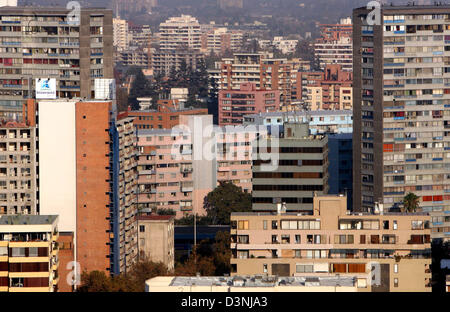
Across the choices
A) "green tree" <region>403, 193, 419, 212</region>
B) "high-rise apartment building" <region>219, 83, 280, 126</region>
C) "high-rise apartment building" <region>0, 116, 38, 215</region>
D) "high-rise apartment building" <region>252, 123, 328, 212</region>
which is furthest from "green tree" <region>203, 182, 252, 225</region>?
"high-rise apartment building" <region>219, 83, 280, 126</region>

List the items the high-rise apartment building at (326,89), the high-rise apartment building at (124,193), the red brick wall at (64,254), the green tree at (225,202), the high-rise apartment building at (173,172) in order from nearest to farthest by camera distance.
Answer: the red brick wall at (64,254), the high-rise apartment building at (124,193), the green tree at (225,202), the high-rise apartment building at (173,172), the high-rise apartment building at (326,89)

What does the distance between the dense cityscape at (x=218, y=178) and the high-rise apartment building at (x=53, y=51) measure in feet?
0.36

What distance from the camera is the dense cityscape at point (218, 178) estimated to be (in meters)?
48.0

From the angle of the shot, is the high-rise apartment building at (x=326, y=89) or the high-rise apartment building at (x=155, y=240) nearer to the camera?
the high-rise apartment building at (x=155, y=240)

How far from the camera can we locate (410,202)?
7200cm

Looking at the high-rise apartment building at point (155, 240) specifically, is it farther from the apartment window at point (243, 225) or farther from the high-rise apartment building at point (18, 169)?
the apartment window at point (243, 225)

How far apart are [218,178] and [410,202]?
2776cm

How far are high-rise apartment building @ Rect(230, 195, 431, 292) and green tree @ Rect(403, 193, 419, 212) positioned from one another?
74.2 feet

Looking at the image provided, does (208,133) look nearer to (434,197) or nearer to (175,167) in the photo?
(175,167)

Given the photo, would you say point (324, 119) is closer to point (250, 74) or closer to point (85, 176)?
point (250, 74)

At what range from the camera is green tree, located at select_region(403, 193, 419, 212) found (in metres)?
71.6

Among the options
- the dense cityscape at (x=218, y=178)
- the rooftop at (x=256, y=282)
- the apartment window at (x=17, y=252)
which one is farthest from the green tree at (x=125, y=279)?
the rooftop at (x=256, y=282)

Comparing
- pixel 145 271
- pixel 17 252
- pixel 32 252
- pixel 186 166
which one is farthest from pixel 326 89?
pixel 17 252

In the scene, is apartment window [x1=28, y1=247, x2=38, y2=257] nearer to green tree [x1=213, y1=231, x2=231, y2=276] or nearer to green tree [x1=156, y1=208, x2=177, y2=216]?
green tree [x1=213, y1=231, x2=231, y2=276]
